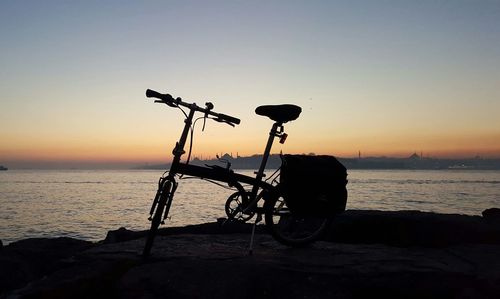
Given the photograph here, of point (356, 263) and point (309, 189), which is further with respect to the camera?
point (309, 189)

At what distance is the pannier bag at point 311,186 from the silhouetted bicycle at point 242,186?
16cm

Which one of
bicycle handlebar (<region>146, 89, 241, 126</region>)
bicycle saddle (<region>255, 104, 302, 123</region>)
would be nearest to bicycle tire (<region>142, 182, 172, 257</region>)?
bicycle handlebar (<region>146, 89, 241, 126</region>)

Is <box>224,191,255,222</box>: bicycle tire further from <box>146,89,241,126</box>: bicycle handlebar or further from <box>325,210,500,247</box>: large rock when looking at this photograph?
<box>325,210,500,247</box>: large rock

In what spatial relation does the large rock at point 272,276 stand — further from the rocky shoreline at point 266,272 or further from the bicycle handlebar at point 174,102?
the bicycle handlebar at point 174,102

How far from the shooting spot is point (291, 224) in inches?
296

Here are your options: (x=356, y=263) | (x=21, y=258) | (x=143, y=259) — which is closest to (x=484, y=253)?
(x=356, y=263)

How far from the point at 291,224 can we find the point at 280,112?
2.14 metres

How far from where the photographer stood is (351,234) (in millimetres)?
→ 10141

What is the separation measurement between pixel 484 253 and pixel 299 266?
317cm

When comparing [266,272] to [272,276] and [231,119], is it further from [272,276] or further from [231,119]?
[231,119]

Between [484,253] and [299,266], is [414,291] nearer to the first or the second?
[299,266]

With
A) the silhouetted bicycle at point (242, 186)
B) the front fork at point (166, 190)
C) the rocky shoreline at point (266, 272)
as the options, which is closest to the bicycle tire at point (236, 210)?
the silhouetted bicycle at point (242, 186)

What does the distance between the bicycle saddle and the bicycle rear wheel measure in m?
1.39

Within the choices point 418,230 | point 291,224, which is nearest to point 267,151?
point 291,224
